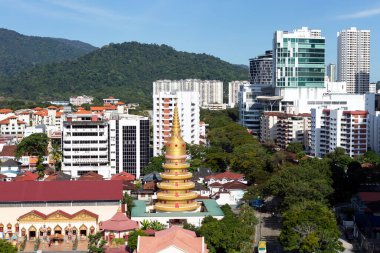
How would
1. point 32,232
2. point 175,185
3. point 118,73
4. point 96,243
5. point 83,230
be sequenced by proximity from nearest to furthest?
point 96,243 < point 32,232 < point 83,230 < point 175,185 < point 118,73

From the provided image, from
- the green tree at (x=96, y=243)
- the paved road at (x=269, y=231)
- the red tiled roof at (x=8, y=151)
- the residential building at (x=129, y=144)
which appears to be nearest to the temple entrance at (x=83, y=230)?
the green tree at (x=96, y=243)

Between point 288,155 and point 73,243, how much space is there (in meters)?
28.1

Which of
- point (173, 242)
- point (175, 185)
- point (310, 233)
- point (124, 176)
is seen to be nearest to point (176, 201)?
point (175, 185)

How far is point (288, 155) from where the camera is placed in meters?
55.3

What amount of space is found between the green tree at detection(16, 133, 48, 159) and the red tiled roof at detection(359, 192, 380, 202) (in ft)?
97.2

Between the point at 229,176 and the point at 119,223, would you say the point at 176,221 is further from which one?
the point at 229,176

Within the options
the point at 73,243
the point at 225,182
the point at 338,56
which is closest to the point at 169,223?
the point at 73,243

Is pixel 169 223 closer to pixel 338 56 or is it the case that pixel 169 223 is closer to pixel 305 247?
pixel 305 247

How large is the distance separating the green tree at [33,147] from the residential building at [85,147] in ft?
21.8

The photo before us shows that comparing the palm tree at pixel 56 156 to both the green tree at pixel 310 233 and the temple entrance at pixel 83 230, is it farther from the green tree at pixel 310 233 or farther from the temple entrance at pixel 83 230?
the green tree at pixel 310 233

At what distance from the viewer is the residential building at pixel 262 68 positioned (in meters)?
101

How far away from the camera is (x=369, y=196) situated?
35.7m

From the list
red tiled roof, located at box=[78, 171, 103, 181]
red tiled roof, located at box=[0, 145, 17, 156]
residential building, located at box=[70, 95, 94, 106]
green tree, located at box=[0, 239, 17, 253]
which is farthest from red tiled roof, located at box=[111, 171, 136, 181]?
residential building, located at box=[70, 95, 94, 106]

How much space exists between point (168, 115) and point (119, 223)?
27.9m
